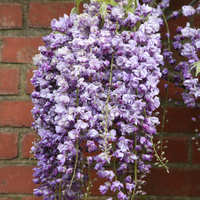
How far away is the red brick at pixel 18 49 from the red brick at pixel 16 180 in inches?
16.2

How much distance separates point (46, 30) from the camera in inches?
41.1

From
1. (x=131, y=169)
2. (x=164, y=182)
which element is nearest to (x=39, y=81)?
(x=131, y=169)

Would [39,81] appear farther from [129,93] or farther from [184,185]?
[184,185]

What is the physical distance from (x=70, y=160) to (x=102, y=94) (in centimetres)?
17

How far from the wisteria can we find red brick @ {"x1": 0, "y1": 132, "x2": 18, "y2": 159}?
35 cm

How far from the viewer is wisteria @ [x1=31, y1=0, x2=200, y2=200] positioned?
1.98ft

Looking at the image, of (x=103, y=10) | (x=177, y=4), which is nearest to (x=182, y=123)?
(x=177, y=4)

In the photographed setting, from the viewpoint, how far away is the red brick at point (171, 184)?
101cm

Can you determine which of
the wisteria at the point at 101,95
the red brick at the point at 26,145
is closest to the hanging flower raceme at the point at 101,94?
the wisteria at the point at 101,95

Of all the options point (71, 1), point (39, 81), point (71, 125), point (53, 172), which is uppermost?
point (71, 1)

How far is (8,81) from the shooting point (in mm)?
1028

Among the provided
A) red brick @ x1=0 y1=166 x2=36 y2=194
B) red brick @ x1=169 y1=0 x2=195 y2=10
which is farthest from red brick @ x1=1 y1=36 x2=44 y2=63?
red brick @ x1=169 y1=0 x2=195 y2=10

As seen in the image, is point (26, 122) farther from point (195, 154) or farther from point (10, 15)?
point (195, 154)

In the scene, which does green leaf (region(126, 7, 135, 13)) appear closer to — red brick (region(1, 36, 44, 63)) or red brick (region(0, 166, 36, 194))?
red brick (region(1, 36, 44, 63))
